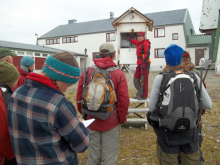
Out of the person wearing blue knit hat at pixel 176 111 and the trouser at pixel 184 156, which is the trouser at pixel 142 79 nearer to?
the person wearing blue knit hat at pixel 176 111

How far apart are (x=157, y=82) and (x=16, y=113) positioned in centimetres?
155

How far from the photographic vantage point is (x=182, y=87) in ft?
6.74

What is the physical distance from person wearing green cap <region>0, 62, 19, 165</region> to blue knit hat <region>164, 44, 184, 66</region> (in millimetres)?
1805

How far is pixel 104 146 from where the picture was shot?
8.80 ft

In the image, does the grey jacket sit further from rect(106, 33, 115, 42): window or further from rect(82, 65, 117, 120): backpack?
rect(106, 33, 115, 42): window

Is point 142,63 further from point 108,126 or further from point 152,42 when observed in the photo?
point 152,42

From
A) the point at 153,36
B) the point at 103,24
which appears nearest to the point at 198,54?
the point at 153,36

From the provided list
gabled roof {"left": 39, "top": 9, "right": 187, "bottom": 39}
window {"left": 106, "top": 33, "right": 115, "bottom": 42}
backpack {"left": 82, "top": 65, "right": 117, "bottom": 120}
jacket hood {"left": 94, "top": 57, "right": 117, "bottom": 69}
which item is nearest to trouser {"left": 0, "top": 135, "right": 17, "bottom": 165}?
backpack {"left": 82, "top": 65, "right": 117, "bottom": 120}

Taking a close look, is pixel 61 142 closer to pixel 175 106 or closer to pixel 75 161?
pixel 75 161

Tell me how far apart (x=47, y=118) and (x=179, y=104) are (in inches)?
55.1

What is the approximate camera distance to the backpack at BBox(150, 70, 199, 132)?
204cm

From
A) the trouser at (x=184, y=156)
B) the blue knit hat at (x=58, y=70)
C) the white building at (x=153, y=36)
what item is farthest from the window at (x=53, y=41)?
the blue knit hat at (x=58, y=70)

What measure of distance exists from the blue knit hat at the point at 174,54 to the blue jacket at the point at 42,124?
1.41 metres

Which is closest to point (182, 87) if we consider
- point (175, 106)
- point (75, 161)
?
point (175, 106)
